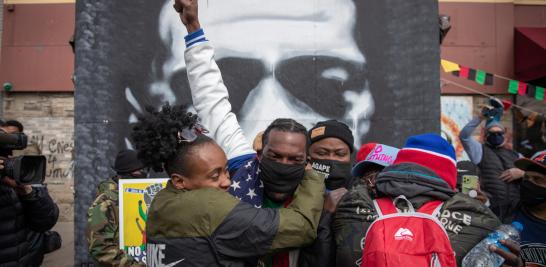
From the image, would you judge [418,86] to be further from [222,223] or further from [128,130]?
[222,223]

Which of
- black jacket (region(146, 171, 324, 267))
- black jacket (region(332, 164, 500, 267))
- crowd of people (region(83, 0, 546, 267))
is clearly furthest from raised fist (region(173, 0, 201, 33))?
black jacket (region(332, 164, 500, 267))

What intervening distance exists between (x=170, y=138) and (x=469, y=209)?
1.19 m

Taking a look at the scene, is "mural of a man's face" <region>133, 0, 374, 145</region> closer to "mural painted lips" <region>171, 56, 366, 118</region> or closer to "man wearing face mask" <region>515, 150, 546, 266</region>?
"mural painted lips" <region>171, 56, 366, 118</region>

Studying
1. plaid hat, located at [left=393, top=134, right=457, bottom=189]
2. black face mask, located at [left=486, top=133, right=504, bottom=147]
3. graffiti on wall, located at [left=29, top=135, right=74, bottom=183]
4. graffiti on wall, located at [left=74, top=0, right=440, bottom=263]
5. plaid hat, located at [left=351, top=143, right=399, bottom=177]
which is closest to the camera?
plaid hat, located at [left=393, top=134, right=457, bottom=189]

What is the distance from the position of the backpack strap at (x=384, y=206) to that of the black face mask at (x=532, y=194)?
1680 mm

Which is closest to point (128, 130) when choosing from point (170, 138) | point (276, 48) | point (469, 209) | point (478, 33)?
point (276, 48)

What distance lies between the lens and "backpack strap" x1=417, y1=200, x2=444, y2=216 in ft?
5.52

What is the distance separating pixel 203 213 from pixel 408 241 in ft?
2.40

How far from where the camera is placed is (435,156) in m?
1.90

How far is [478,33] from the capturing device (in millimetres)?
10820

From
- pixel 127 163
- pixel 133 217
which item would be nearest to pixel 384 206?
pixel 133 217

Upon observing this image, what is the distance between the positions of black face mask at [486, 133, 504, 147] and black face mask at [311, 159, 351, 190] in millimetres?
3378

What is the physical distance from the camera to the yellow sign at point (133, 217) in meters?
3.31

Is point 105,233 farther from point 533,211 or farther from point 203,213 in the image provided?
point 533,211
